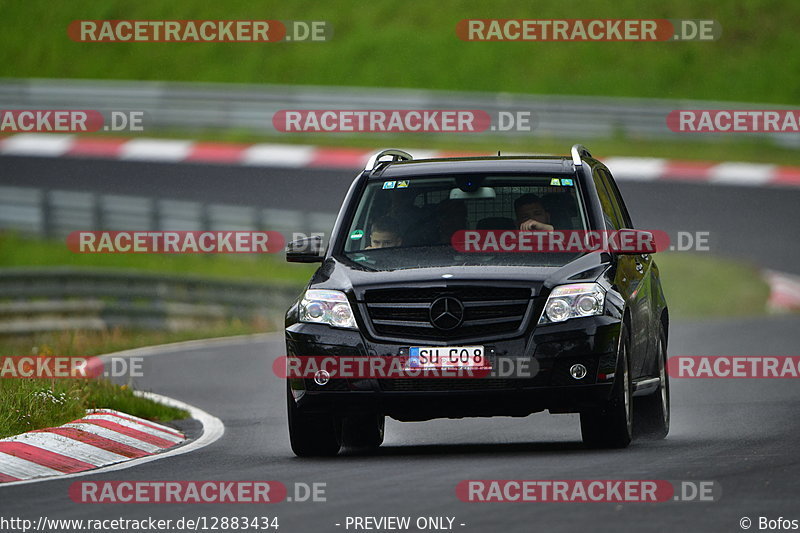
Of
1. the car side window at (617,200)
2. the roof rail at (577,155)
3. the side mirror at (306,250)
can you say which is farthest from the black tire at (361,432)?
the car side window at (617,200)

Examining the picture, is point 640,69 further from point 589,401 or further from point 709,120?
point 589,401

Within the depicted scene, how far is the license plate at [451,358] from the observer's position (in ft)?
34.7

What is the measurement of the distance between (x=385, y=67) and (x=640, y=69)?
21.7 feet

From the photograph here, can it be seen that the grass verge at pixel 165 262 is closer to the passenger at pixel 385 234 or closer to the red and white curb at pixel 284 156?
the red and white curb at pixel 284 156

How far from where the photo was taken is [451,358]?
34.7 feet

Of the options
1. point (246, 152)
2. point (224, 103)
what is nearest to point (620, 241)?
point (246, 152)

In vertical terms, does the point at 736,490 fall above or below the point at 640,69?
below

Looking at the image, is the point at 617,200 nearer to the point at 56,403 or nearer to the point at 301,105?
the point at 56,403

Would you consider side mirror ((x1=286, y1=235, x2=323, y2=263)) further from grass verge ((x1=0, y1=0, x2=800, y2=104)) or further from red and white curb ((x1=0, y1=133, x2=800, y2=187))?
grass verge ((x1=0, y1=0, x2=800, y2=104))

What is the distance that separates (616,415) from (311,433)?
1.85 meters

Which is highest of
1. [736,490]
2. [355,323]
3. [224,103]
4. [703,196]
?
[224,103]

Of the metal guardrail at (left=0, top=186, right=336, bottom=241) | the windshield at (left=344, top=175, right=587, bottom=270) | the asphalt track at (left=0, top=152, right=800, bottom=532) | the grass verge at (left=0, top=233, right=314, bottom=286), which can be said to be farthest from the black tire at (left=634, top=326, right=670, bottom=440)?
the grass verge at (left=0, top=233, right=314, bottom=286)

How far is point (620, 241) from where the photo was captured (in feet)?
37.8

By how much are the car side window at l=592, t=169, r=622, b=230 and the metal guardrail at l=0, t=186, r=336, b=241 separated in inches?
663
